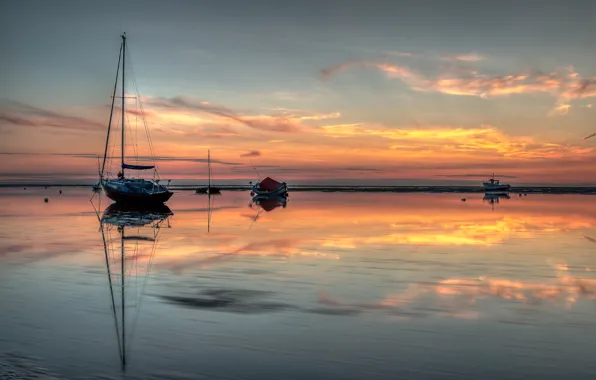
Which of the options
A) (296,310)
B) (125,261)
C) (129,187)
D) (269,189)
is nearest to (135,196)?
(129,187)

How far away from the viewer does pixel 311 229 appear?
1528 inches

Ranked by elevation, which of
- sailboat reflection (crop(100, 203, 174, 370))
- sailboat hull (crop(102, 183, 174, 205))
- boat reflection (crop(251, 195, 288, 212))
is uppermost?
sailboat hull (crop(102, 183, 174, 205))

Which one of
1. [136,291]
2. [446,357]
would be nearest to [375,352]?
[446,357]

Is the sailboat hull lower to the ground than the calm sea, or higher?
higher

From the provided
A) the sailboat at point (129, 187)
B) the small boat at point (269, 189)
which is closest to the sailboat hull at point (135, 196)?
the sailboat at point (129, 187)

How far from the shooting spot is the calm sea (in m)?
10.2

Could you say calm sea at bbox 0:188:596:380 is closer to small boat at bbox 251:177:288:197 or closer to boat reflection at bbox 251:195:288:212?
boat reflection at bbox 251:195:288:212

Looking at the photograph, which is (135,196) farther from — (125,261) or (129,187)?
(125,261)

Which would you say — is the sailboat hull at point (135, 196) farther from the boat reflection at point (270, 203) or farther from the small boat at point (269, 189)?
the small boat at point (269, 189)

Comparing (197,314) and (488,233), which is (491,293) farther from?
(488,233)

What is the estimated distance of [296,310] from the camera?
14688mm

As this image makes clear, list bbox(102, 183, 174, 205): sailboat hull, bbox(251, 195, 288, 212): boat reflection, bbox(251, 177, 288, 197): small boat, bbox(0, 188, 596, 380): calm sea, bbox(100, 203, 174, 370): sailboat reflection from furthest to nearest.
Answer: bbox(251, 177, 288, 197): small boat < bbox(251, 195, 288, 212): boat reflection < bbox(102, 183, 174, 205): sailboat hull < bbox(100, 203, 174, 370): sailboat reflection < bbox(0, 188, 596, 380): calm sea

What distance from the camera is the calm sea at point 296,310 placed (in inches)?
401

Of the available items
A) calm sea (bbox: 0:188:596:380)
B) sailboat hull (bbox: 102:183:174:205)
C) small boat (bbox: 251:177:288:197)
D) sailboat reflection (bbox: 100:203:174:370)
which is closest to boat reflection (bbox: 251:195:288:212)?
small boat (bbox: 251:177:288:197)
